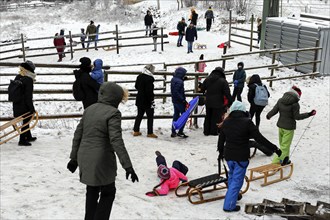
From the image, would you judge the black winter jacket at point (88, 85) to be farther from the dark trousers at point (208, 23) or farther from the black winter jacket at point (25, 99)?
the dark trousers at point (208, 23)

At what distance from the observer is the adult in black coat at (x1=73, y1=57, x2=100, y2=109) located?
24.1 ft

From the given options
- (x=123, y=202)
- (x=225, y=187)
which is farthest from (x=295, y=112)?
(x=123, y=202)

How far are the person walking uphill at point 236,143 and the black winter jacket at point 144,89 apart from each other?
9.48 ft

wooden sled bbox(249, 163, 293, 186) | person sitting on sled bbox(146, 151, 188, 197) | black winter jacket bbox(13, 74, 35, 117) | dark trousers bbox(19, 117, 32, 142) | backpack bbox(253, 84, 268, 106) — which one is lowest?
wooden sled bbox(249, 163, 293, 186)

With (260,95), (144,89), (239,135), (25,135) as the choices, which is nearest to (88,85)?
(144,89)

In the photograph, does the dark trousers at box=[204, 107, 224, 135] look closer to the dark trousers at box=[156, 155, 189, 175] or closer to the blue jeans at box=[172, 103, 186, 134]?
the blue jeans at box=[172, 103, 186, 134]

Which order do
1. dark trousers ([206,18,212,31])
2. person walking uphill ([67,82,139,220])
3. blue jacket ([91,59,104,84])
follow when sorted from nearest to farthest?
1. person walking uphill ([67,82,139,220])
2. blue jacket ([91,59,104,84])
3. dark trousers ([206,18,212,31])

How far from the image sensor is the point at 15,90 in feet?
24.0

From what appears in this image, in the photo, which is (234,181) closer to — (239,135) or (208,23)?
(239,135)

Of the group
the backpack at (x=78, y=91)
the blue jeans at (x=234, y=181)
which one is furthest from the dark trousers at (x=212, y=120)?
the blue jeans at (x=234, y=181)

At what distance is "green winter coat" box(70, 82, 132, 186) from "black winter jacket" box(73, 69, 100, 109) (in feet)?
10.8

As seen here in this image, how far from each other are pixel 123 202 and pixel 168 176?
89 centimetres

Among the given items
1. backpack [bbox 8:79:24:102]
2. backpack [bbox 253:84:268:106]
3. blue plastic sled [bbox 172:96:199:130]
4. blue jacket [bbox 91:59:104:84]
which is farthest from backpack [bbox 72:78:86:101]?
backpack [bbox 253:84:268:106]

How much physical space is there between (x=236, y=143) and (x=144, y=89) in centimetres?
333
